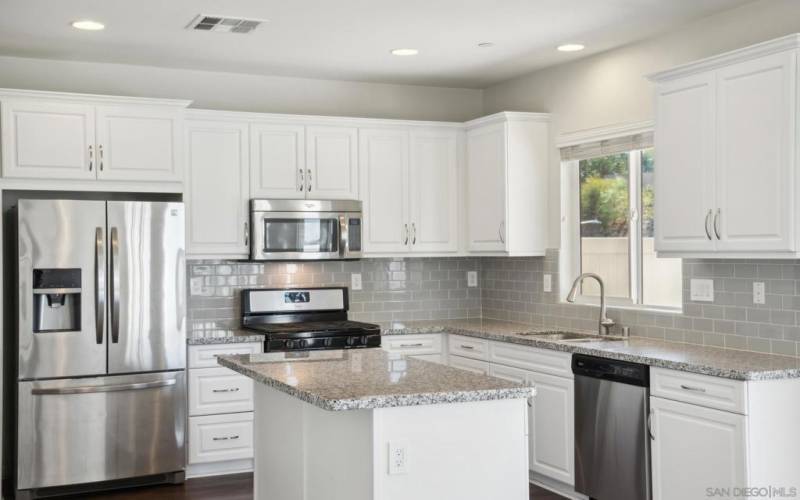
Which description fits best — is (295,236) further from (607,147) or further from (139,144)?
(607,147)

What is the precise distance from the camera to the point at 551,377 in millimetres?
5066

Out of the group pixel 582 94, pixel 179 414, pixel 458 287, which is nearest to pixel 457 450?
pixel 179 414

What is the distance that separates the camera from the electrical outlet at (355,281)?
656 cm

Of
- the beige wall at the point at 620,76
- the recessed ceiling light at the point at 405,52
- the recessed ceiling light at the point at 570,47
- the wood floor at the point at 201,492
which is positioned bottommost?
the wood floor at the point at 201,492

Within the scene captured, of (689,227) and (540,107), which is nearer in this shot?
(689,227)

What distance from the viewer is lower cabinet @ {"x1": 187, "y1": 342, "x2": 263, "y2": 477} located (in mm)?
5582

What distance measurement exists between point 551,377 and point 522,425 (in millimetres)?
1829

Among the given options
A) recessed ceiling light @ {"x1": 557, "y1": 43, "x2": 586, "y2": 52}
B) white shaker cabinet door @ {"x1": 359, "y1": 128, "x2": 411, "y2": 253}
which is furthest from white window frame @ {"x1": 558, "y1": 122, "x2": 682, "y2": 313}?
white shaker cabinet door @ {"x1": 359, "y1": 128, "x2": 411, "y2": 253}

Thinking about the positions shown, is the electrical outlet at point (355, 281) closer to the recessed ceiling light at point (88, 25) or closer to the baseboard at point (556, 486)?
the baseboard at point (556, 486)

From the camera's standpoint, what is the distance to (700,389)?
157 inches

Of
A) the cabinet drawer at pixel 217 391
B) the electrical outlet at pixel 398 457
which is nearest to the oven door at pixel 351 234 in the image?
the cabinet drawer at pixel 217 391

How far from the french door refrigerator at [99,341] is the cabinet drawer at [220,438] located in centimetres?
14

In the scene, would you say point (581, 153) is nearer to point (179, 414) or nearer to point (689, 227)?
point (689, 227)

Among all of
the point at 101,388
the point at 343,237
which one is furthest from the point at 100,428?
the point at 343,237
